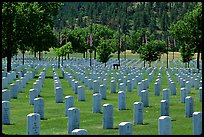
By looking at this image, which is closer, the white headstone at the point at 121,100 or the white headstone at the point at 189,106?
the white headstone at the point at 189,106

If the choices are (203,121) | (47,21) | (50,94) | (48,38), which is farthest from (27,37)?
(203,121)

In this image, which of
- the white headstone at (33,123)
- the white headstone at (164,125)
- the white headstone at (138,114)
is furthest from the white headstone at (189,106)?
the white headstone at (33,123)

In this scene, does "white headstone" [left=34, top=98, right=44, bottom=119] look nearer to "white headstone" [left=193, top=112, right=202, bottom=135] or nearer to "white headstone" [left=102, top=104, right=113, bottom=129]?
"white headstone" [left=102, top=104, right=113, bottom=129]

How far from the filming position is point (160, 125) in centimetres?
1046

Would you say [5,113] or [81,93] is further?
[81,93]

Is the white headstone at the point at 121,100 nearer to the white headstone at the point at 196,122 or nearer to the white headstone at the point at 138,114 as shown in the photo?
the white headstone at the point at 138,114

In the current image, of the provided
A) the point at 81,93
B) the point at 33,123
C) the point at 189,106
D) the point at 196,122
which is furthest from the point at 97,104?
the point at 33,123

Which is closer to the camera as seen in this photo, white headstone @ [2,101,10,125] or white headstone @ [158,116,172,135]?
white headstone @ [158,116,172,135]

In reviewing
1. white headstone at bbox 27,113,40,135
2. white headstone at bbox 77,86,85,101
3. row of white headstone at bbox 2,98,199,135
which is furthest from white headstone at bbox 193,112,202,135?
white headstone at bbox 77,86,85,101

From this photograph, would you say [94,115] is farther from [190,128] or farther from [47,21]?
[47,21]

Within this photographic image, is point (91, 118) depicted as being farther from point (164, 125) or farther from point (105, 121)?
point (164, 125)

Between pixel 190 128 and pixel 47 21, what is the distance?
34298 millimetres

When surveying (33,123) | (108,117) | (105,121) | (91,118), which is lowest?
(91,118)

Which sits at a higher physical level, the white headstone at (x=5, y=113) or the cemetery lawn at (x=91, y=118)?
the white headstone at (x=5, y=113)
